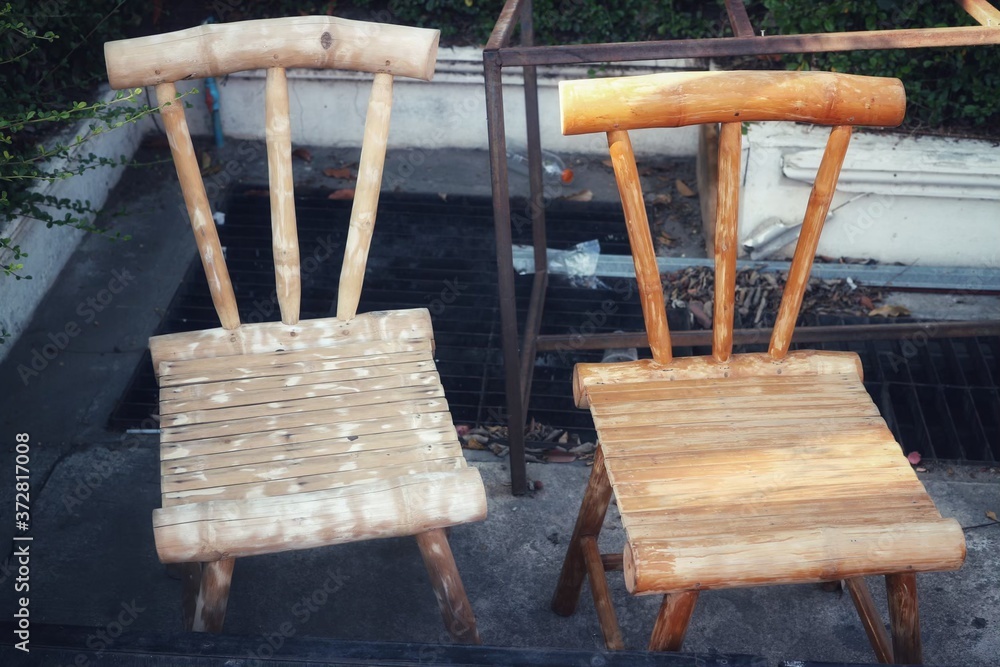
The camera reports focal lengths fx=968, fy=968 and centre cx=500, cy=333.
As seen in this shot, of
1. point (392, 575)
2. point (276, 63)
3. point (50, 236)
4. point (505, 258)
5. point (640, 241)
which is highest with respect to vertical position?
point (276, 63)

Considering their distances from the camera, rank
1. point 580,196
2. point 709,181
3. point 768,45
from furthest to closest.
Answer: point 580,196 < point 709,181 < point 768,45

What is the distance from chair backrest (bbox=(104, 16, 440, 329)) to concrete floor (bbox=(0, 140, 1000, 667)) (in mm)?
881

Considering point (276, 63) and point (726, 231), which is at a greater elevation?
point (276, 63)

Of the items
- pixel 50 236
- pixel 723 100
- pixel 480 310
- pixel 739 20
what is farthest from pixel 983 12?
pixel 50 236

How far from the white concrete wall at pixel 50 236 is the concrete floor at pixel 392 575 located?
21cm

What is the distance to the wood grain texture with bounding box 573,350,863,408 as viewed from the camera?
1.92 m

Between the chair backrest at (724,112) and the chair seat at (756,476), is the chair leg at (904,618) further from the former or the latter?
the chair backrest at (724,112)

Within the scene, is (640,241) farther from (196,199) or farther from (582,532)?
(196,199)

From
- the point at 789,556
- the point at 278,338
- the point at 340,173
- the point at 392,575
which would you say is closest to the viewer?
the point at 789,556

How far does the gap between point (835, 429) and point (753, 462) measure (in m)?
0.19

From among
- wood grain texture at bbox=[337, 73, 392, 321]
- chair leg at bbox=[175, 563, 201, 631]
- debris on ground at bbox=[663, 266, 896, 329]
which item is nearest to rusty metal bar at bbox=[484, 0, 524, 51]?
wood grain texture at bbox=[337, 73, 392, 321]

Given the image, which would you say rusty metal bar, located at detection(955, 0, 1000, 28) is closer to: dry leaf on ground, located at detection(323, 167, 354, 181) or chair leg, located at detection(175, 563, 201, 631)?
chair leg, located at detection(175, 563, 201, 631)

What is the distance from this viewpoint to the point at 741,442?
1774 mm

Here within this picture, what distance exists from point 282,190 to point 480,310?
1352mm
